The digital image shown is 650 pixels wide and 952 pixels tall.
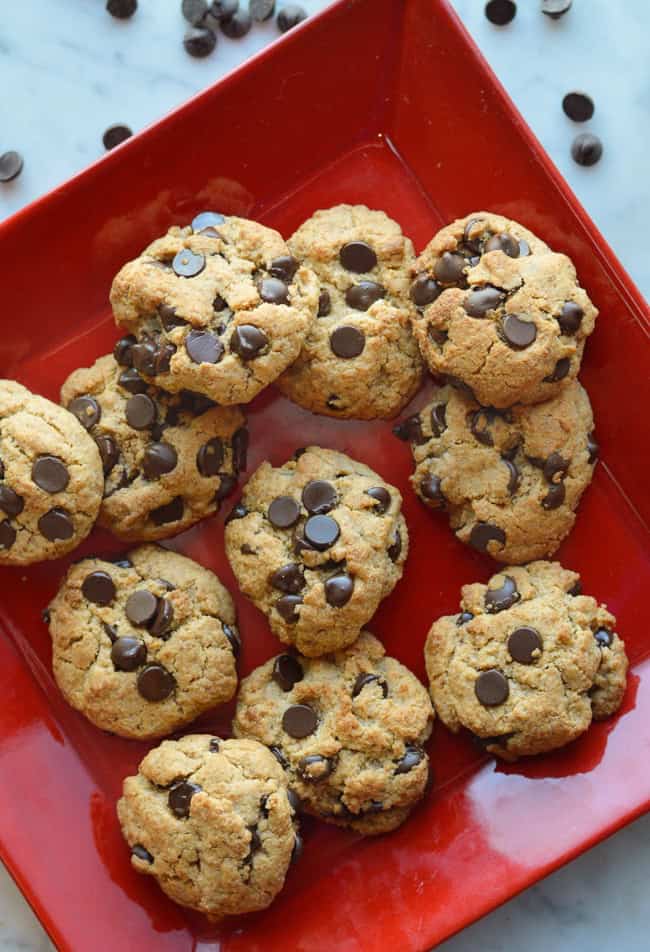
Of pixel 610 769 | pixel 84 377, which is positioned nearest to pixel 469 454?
pixel 610 769

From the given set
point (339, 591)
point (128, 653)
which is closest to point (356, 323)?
point (339, 591)

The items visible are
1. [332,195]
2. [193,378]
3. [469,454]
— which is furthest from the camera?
[332,195]

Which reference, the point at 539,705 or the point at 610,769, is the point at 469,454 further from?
the point at 610,769

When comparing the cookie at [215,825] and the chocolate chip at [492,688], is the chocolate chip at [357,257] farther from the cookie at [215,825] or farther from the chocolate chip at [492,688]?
the cookie at [215,825]

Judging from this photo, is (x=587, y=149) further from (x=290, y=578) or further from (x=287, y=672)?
(x=287, y=672)

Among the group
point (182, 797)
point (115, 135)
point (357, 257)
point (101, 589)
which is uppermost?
point (115, 135)

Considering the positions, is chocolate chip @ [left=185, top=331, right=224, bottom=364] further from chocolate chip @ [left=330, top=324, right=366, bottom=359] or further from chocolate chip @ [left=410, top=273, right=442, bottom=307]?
chocolate chip @ [left=410, top=273, right=442, bottom=307]
